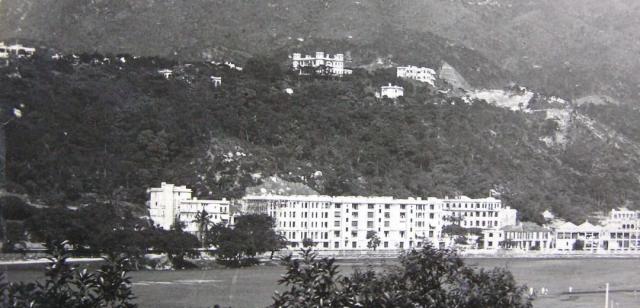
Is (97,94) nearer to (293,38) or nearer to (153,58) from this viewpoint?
(153,58)

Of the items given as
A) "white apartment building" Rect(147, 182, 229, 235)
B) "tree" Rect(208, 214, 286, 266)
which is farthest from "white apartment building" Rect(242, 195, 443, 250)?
"tree" Rect(208, 214, 286, 266)

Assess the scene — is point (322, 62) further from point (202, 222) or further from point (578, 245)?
point (202, 222)

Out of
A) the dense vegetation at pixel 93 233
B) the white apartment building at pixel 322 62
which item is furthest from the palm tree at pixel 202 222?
the white apartment building at pixel 322 62

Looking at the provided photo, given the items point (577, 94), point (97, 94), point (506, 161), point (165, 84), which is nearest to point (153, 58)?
point (165, 84)

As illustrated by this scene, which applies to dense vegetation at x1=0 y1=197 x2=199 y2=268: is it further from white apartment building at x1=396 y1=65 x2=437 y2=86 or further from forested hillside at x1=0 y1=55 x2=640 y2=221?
white apartment building at x1=396 y1=65 x2=437 y2=86

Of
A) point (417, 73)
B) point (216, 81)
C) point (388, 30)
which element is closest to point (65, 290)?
point (216, 81)

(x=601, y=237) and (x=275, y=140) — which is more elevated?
(x=275, y=140)
